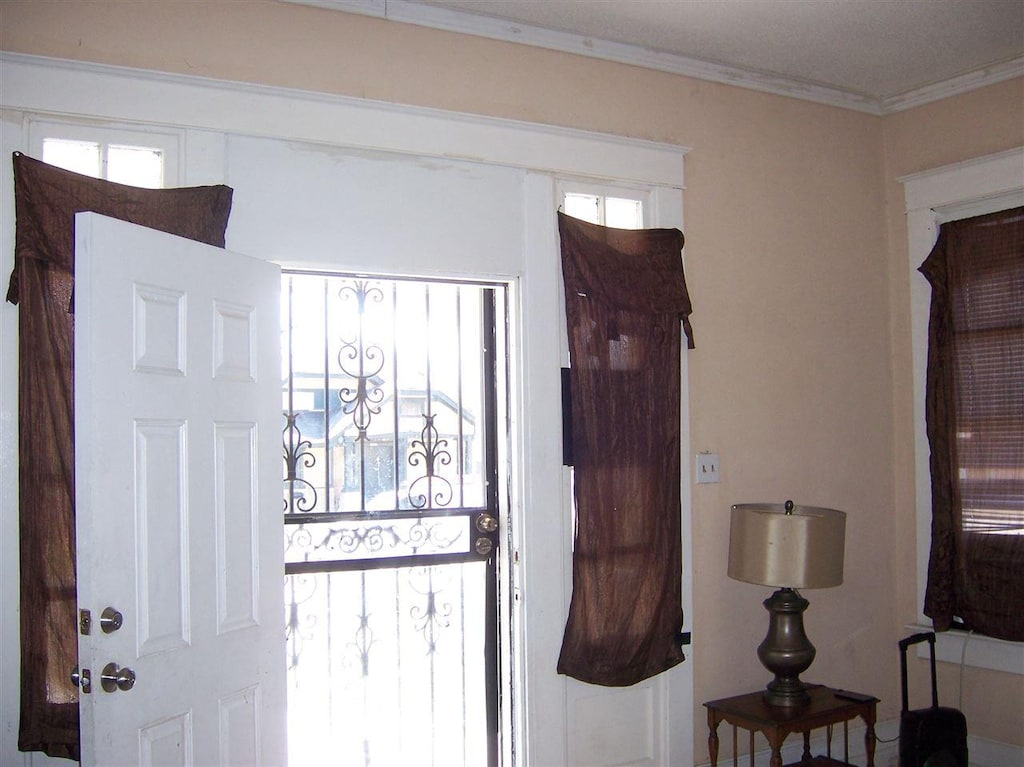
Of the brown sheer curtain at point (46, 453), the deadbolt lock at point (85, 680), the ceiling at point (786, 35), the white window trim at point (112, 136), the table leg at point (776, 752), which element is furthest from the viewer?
the ceiling at point (786, 35)

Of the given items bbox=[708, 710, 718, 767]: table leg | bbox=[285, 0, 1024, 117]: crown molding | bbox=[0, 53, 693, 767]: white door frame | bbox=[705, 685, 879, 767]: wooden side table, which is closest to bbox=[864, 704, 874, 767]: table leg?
bbox=[705, 685, 879, 767]: wooden side table

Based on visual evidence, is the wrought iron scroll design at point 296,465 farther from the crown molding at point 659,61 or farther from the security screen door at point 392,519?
the crown molding at point 659,61

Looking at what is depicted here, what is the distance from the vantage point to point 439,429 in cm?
362

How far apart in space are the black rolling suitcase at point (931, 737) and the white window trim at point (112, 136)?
10.4 ft

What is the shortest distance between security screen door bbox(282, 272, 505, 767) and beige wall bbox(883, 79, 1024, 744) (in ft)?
6.35

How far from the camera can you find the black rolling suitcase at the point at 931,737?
334cm

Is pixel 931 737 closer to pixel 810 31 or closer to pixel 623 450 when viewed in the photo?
pixel 623 450

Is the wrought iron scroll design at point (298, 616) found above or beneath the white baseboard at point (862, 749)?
above

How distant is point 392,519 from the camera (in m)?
3.52

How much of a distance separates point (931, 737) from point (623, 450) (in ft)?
5.23

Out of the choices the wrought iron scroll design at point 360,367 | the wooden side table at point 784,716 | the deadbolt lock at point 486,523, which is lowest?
the wooden side table at point 784,716

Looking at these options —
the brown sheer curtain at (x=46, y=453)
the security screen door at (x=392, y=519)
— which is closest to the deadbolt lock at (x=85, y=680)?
the brown sheer curtain at (x=46, y=453)

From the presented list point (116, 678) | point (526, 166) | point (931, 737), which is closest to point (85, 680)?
point (116, 678)

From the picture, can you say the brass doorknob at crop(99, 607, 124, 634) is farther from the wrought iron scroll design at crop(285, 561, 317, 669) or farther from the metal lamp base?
the metal lamp base
